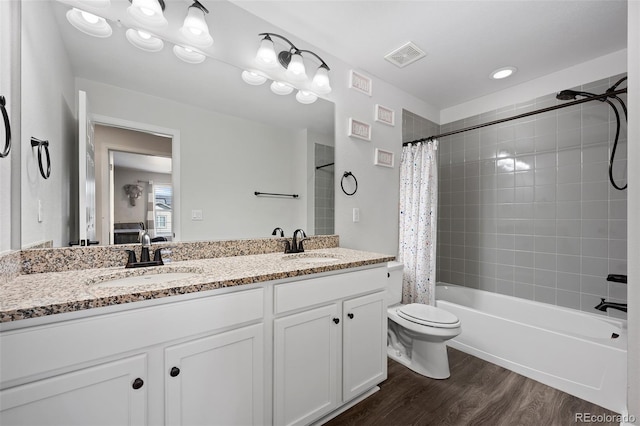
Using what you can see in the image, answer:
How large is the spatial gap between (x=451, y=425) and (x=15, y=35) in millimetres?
2666

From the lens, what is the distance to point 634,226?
0.67 meters

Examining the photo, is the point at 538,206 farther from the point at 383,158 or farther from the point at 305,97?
the point at 305,97

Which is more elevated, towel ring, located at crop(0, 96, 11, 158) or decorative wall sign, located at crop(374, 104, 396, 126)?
decorative wall sign, located at crop(374, 104, 396, 126)

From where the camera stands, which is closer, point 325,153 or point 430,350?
point 430,350

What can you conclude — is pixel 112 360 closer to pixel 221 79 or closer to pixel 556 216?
pixel 221 79

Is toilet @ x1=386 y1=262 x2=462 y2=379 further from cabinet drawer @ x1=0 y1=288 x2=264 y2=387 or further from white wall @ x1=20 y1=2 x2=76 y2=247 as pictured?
white wall @ x1=20 y1=2 x2=76 y2=247

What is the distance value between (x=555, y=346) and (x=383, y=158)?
6.22ft

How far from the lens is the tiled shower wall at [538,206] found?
2.15m

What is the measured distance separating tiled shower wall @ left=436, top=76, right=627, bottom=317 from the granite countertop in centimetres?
201

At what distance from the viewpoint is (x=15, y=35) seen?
0.97 meters

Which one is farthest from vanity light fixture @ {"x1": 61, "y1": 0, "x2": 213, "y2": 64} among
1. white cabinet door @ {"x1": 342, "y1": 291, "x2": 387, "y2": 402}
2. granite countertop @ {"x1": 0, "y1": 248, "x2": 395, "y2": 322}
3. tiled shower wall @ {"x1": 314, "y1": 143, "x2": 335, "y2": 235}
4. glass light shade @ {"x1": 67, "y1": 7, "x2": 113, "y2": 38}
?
white cabinet door @ {"x1": 342, "y1": 291, "x2": 387, "y2": 402}

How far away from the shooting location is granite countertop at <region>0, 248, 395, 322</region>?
2.43ft

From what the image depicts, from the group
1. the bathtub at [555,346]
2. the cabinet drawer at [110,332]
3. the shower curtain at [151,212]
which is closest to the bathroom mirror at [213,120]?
the shower curtain at [151,212]

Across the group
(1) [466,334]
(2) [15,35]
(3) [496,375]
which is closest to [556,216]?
(1) [466,334]
